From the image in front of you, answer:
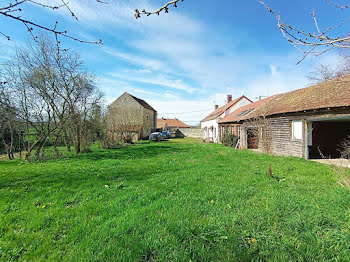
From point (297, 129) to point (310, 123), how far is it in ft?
2.36

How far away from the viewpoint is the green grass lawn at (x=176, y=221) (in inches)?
85.9

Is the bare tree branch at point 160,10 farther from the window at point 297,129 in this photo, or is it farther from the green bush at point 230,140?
the green bush at point 230,140

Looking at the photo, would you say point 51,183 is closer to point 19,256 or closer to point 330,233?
point 19,256

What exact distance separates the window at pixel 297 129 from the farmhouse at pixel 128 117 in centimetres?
1770

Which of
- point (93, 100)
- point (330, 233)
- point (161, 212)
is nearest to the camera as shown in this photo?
point (330, 233)

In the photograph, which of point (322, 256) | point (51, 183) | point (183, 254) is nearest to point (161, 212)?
point (183, 254)

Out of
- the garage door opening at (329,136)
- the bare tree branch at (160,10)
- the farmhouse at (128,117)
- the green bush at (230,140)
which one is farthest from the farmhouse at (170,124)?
the bare tree branch at (160,10)

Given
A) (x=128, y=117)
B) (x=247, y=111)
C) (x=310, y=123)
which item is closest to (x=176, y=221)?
(x=310, y=123)

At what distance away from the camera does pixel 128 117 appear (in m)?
24.8

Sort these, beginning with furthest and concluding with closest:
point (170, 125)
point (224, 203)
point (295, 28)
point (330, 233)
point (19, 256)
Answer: point (170, 125), point (224, 203), point (330, 233), point (19, 256), point (295, 28)

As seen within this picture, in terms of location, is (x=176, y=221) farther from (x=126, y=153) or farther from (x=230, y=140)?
(x=230, y=140)

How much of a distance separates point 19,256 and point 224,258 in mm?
2702

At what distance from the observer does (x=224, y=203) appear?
364cm

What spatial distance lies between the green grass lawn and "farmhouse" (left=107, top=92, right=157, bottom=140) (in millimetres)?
15947
